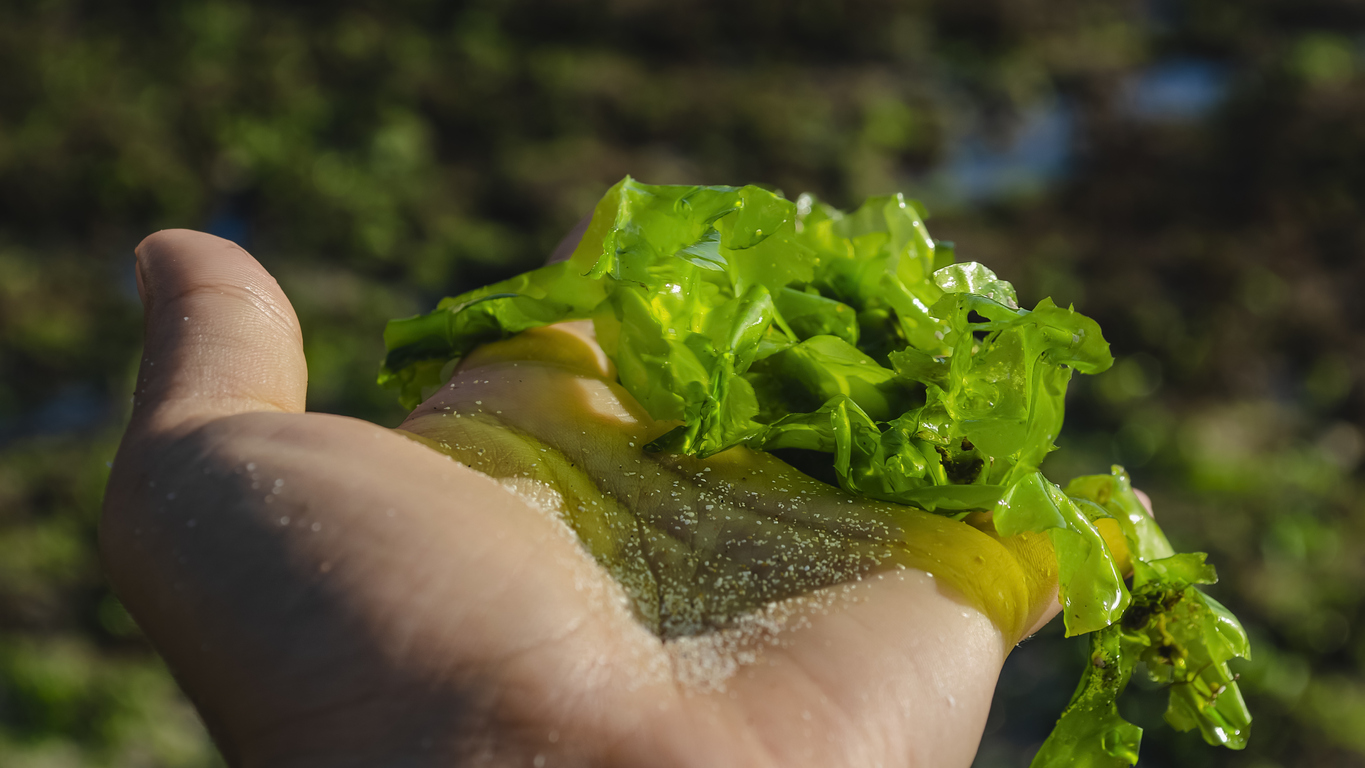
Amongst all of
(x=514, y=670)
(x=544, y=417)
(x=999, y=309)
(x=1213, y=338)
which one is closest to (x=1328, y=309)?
(x=1213, y=338)

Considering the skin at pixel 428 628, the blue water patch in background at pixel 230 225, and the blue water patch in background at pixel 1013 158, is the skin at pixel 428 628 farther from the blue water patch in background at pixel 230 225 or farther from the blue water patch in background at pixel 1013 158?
the blue water patch in background at pixel 1013 158

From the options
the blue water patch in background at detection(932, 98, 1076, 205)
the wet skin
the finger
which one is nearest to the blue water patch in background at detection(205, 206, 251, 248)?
the finger

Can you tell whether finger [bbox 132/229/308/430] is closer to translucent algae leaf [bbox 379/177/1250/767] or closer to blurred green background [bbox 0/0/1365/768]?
translucent algae leaf [bbox 379/177/1250/767]

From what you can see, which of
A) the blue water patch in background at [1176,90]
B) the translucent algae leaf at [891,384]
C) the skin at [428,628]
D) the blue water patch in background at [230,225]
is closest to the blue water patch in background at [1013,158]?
the blue water patch in background at [1176,90]

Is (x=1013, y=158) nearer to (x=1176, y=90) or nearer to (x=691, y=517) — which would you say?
(x=1176, y=90)

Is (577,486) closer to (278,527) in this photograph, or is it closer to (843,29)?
(278,527)

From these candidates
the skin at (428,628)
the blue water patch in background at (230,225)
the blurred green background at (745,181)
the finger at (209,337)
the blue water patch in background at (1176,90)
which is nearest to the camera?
the skin at (428,628)
